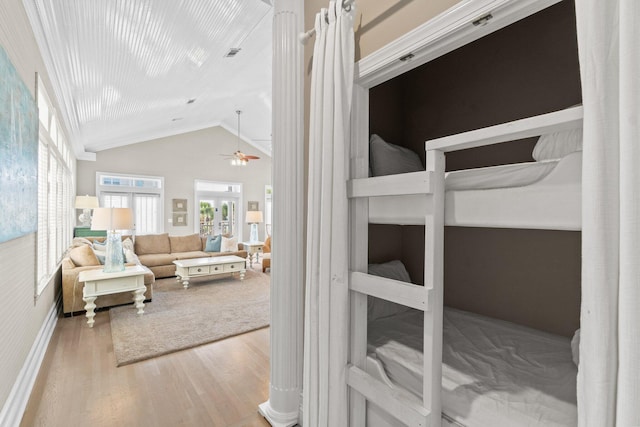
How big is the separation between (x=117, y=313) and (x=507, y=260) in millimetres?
4509

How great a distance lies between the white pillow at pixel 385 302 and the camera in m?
2.23

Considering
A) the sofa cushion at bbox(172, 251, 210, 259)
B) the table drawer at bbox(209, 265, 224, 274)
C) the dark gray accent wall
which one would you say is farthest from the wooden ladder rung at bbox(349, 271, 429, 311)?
the sofa cushion at bbox(172, 251, 210, 259)

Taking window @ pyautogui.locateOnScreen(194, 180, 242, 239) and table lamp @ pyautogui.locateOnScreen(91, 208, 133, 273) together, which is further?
window @ pyautogui.locateOnScreen(194, 180, 242, 239)

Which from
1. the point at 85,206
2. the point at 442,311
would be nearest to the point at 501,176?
the point at 442,311

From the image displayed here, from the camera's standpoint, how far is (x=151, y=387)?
92.8 inches

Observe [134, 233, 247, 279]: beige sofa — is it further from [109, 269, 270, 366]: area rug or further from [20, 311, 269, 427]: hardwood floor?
[20, 311, 269, 427]: hardwood floor

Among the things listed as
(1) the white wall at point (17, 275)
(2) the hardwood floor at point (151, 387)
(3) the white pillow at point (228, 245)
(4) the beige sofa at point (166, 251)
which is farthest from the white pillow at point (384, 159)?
(3) the white pillow at point (228, 245)

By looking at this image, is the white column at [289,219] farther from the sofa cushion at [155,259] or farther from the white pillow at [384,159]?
the sofa cushion at [155,259]

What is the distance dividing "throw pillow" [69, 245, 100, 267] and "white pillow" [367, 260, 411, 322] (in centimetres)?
407

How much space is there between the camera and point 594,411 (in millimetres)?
791

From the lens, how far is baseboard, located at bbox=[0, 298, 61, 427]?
185 cm

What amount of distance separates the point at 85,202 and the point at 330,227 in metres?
7.46

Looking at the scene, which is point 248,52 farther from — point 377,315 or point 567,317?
point 567,317

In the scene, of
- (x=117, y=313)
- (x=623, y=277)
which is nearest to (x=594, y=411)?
(x=623, y=277)
